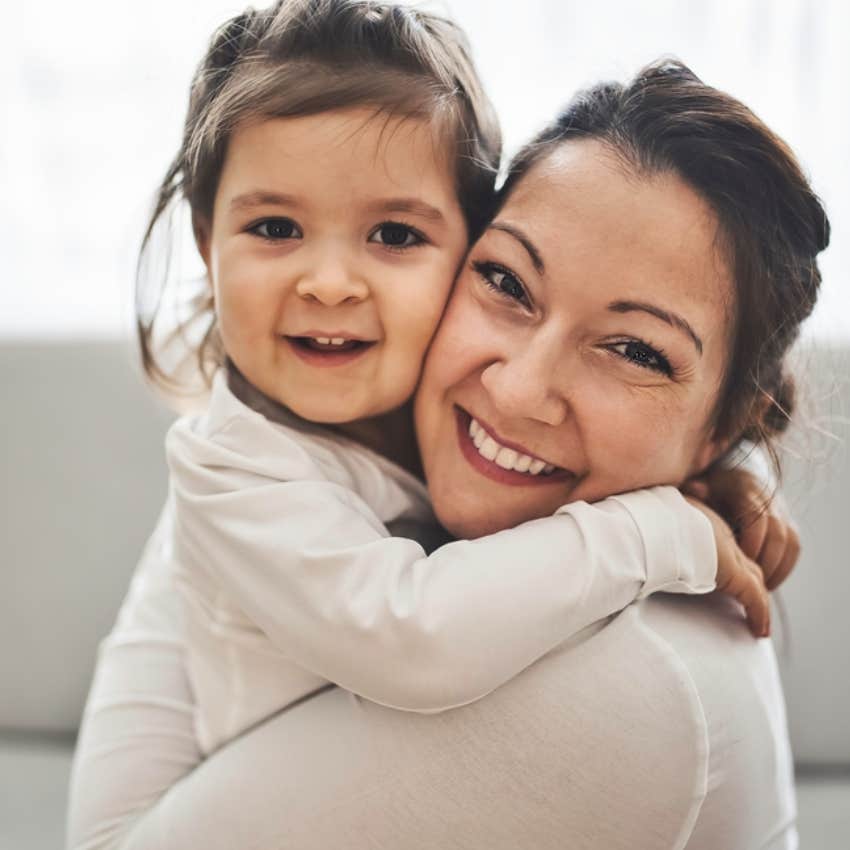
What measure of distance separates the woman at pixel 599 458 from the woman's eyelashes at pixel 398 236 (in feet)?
0.24

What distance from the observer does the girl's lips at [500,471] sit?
1030mm

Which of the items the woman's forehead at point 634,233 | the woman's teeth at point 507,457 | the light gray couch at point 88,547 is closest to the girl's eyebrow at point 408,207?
the woman's forehead at point 634,233

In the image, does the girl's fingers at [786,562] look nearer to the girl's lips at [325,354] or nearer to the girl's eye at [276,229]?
the girl's lips at [325,354]

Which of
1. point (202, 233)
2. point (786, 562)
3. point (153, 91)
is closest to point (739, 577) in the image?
point (786, 562)

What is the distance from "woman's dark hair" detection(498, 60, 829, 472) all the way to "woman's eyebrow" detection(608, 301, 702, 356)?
0.07m

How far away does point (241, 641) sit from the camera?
41.6 inches

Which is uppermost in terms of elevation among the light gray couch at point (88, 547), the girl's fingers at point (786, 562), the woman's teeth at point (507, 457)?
the woman's teeth at point (507, 457)

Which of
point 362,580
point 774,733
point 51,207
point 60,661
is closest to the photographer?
point 362,580

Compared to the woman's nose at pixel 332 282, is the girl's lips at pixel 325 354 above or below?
below

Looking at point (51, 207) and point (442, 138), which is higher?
point (442, 138)

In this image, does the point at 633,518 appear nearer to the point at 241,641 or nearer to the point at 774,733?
the point at 774,733

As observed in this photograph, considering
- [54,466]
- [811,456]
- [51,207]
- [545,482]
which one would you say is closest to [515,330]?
[545,482]

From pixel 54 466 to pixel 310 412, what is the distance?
33.5 inches

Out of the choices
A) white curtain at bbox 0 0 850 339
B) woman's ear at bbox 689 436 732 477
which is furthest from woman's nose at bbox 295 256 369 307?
white curtain at bbox 0 0 850 339
